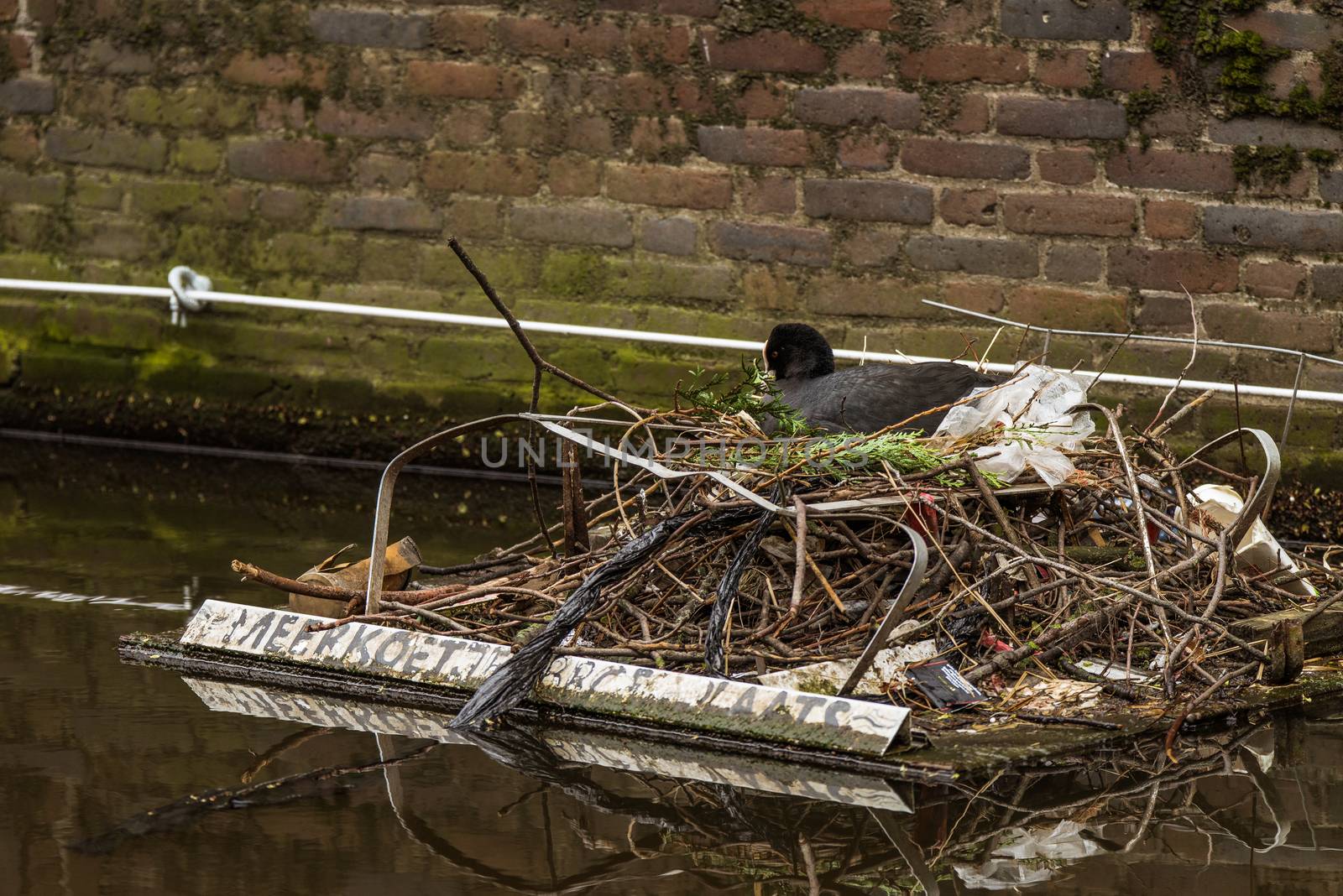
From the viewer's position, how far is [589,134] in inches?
283

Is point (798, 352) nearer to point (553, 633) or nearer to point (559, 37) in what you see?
point (553, 633)

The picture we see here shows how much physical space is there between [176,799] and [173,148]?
5.19m

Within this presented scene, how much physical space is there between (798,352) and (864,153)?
5.44 feet

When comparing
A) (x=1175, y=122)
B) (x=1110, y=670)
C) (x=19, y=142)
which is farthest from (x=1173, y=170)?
(x=19, y=142)

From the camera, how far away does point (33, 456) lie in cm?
756

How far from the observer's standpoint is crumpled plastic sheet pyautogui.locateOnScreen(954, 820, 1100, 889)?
2.74m

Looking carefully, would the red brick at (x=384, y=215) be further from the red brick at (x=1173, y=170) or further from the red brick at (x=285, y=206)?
the red brick at (x=1173, y=170)

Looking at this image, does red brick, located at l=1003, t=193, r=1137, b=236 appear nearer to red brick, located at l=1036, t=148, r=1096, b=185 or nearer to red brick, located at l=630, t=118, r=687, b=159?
red brick, located at l=1036, t=148, r=1096, b=185

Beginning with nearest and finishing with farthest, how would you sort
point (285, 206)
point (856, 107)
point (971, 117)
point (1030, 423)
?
point (1030, 423)
point (971, 117)
point (856, 107)
point (285, 206)

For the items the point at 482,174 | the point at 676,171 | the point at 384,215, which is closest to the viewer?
the point at 676,171

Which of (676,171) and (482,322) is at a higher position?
(676,171)

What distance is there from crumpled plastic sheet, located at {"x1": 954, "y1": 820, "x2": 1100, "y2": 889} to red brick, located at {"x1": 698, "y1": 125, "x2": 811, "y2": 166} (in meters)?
4.36

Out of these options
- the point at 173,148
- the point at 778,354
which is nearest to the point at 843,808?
the point at 778,354

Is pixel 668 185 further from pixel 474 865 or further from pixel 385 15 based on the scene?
pixel 474 865
